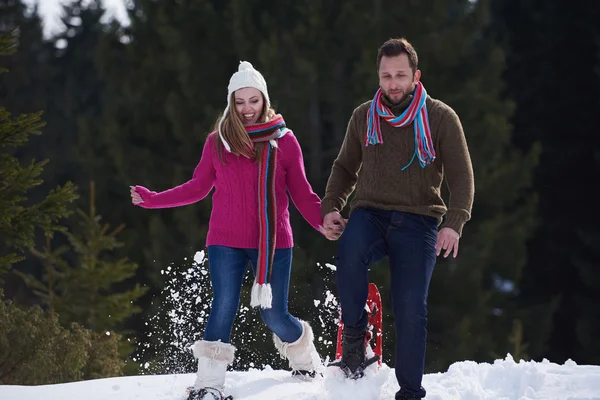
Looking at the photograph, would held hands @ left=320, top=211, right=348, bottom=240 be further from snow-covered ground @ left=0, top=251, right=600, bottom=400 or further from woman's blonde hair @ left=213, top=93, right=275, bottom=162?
snow-covered ground @ left=0, top=251, right=600, bottom=400

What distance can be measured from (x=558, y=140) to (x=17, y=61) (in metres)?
15.5

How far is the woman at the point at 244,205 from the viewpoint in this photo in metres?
4.24

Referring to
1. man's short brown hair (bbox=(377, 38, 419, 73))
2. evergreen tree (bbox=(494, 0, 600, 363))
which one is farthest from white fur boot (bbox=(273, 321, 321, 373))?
evergreen tree (bbox=(494, 0, 600, 363))

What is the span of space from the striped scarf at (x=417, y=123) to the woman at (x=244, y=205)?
0.62m

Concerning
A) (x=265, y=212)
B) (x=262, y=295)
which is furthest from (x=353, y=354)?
(x=265, y=212)

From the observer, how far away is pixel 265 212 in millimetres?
4266

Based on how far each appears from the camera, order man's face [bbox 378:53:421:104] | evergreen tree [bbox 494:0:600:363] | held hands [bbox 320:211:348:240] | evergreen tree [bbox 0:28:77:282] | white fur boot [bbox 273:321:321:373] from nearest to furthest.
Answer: man's face [bbox 378:53:421:104] < held hands [bbox 320:211:348:240] < white fur boot [bbox 273:321:321:373] < evergreen tree [bbox 0:28:77:282] < evergreen tree [bbox 494:0:600:363]

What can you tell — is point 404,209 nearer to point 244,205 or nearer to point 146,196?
point 244,205

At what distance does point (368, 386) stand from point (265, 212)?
97 centimetres

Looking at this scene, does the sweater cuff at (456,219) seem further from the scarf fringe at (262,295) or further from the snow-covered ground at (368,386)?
the scarf fringe at (262,295)

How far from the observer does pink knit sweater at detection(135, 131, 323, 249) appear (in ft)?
14.1

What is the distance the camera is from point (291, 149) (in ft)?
14.6

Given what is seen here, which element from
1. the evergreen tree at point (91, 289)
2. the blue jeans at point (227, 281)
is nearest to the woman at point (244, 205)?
the blue jeans at point (227, 281)

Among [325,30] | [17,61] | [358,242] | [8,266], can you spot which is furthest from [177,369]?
[17,61]
